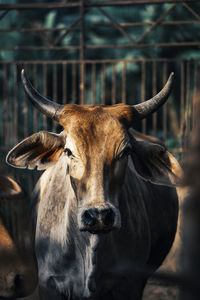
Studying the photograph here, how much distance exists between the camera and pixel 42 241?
3.62 meters

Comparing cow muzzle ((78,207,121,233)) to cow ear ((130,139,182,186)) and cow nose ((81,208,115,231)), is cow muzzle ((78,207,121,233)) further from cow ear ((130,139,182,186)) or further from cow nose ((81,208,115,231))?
cow ear ((130,139,182,186))

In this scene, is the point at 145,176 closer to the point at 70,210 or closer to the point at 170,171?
the point at 170,171

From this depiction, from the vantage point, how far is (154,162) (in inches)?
146

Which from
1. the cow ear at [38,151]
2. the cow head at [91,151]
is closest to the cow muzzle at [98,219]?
the cow head at [91,151]

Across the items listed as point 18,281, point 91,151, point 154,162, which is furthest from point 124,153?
point 18,281

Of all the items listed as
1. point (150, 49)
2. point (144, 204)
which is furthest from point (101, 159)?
point (150, 49)

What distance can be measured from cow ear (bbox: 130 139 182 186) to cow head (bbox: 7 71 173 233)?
9.2 inches

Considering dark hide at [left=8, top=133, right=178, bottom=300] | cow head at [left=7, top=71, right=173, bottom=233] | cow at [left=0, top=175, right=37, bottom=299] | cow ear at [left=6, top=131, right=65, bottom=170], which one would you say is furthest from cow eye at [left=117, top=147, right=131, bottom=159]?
cow at [left=0, top=175, right=37, bottom=299]

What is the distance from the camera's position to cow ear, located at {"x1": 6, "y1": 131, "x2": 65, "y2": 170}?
3.49 metres

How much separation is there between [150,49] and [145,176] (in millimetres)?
11063

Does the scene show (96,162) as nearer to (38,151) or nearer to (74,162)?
(74,162)

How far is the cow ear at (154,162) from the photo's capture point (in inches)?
142

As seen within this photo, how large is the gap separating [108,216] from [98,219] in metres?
0.07

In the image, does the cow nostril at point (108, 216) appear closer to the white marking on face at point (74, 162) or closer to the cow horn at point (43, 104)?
the white marking on face at point (74, 162)
